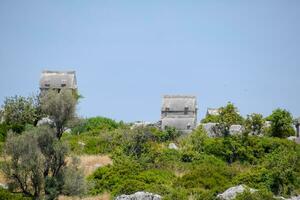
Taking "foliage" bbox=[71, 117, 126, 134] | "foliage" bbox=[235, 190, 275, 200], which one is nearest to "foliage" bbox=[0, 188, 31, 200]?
"foliage" bbox=[235, 190, 275, 200]

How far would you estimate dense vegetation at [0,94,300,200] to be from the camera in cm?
2788

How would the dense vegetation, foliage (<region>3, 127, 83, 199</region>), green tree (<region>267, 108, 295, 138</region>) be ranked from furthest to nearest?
green tree (<region>267, 108, 295, 138</region>)
the dense vegetation
foliage (<region>3, 127, 83, 199</region>)

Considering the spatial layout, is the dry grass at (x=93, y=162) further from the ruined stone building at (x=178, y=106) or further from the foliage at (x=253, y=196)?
the ruined stone building at (x=178, y=106)

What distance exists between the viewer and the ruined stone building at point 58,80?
71562mm

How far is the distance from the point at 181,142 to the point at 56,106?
16.5 m

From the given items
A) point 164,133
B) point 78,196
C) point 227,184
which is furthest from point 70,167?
point 164,133

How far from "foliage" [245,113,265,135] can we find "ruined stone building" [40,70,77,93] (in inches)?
→ 1138

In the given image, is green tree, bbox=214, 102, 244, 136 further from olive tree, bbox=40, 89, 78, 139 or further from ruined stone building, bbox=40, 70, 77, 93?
ruined stone building, bbox=40, 70, 77, 93

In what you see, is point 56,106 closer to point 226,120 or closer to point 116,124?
point 226,120

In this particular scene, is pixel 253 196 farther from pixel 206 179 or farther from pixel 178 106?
pixel 178 106

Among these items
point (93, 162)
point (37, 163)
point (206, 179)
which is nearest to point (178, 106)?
point (93, 162)

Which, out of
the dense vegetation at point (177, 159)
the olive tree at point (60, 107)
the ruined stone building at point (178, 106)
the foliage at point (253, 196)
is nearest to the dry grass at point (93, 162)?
the dense vegetation at point (177, 159)

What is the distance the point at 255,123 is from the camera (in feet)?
155

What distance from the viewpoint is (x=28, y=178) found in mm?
28344
